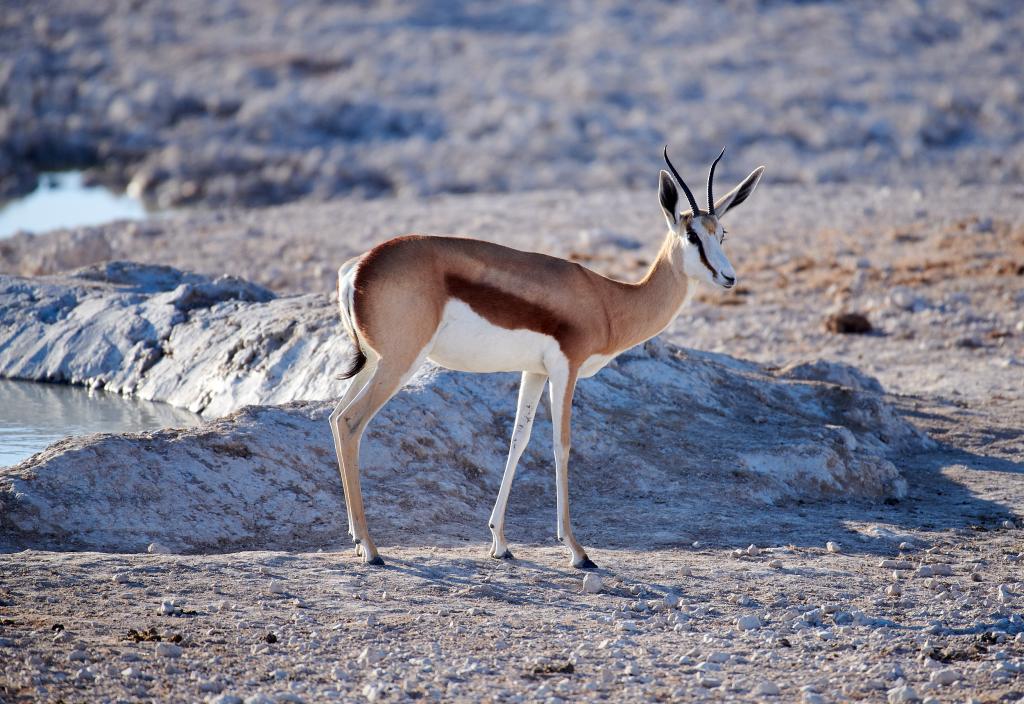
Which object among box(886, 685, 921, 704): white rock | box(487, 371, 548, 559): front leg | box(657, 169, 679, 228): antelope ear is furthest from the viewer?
box(657, 169, 679, 228): antelope ear

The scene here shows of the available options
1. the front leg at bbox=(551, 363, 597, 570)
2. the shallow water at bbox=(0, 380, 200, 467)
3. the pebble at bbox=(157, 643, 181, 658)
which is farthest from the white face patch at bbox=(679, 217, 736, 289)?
the shallow water at bbox=(0, 380, 200, 467)

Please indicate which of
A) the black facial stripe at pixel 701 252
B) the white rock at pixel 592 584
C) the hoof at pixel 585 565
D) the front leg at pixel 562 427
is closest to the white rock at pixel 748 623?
the white rock at pixel 592 584

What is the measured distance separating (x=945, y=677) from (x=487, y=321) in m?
3.02

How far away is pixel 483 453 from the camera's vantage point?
907 cm

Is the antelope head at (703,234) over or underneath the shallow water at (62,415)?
over

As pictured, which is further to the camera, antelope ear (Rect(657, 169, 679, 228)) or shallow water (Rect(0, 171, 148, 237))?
shallow water (Rect(0, 171, 148, 237))

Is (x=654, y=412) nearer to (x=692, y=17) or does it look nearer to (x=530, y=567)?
(x=530, y=567)

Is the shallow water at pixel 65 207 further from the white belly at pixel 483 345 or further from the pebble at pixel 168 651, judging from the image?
the pebble at pixel 168 651

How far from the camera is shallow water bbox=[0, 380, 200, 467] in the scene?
9539 millimetres

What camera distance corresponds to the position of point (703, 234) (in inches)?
313

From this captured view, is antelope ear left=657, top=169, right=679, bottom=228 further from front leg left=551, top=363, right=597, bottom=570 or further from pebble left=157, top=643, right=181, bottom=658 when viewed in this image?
pebble left=157, top=643, right=181, bottom=658

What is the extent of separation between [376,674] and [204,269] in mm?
14055

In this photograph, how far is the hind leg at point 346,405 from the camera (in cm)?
725

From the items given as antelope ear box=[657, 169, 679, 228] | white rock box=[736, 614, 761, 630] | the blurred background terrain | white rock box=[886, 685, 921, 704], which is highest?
the blurred background terrain
